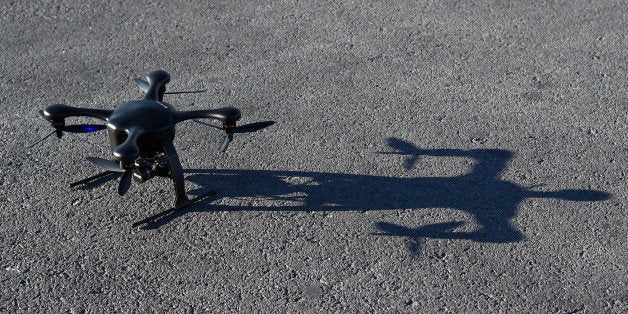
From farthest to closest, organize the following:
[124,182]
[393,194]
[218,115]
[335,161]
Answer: [335,161]
[393,194]
[218,115]
[124,182]

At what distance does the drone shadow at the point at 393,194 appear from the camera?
4.20 metres

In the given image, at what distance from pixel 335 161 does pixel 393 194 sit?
17.3 inches

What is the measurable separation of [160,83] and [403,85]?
1.70m

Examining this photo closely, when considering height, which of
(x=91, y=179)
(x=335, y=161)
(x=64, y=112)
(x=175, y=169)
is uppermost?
(x=64, y=112)

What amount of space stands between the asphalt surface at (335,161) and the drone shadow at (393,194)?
1 cm

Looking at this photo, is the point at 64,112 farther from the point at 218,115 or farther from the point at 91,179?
the point at 218,115

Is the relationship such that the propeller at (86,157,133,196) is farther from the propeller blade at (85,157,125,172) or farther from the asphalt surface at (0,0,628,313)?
the asphalt surface at (0,0,628,313)

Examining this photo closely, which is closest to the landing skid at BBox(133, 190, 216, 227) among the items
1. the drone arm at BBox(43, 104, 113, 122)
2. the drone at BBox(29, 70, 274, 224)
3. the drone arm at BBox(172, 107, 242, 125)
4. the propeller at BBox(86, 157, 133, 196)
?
the drone at BBox(29, 70, 274, 224)

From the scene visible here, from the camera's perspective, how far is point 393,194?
443 cm

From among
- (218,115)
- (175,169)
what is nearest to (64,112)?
(175,169)

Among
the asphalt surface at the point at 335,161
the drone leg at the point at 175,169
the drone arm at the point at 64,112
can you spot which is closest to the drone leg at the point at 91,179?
the asphalt surface at the point at 335,161

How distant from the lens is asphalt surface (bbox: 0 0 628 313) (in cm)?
387

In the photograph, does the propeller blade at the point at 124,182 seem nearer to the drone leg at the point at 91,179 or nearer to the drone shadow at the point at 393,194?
the drone shadow at the point at 393,194

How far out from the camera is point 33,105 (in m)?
5.21
